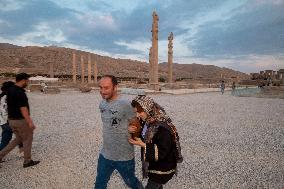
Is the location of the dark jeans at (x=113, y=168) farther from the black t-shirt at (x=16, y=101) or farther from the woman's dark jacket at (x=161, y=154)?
the black t-shirt at (x=16, y=101)

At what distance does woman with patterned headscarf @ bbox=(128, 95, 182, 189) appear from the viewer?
304cm

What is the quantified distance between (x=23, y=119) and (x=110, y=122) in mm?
3274

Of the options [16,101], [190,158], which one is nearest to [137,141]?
[16,101]

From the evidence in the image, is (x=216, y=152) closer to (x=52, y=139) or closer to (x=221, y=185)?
(x=221, y=185)

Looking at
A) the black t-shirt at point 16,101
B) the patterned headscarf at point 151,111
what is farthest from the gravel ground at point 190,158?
the patterned headscarf at point 151,111

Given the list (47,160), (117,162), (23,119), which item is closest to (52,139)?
(47,160)

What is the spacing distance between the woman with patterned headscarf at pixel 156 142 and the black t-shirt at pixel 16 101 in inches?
138

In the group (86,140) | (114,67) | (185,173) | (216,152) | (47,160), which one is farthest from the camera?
(114,67)

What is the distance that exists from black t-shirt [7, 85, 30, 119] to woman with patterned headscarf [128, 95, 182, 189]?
3502 mm

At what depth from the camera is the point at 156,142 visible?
3074 mm

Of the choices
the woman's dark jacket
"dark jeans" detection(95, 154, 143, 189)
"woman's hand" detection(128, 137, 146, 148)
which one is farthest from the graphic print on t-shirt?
the woman's dark jacket

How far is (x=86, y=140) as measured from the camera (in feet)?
29.6

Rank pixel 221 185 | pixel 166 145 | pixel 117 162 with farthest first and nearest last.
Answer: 1. pixel 221 185
2. pixel 117 162
3. pixel 166 145

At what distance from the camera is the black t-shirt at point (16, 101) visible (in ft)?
19.7
